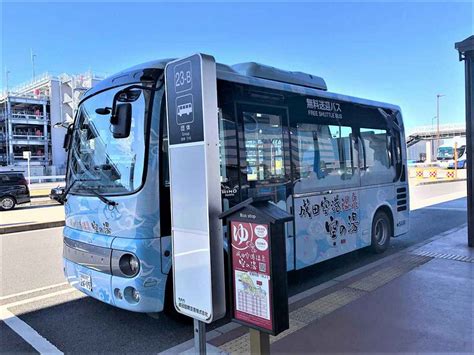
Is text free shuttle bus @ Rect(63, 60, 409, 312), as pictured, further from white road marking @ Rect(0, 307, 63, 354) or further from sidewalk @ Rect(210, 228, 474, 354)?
sidewalk @ Rect(210, 228, 474, 354)

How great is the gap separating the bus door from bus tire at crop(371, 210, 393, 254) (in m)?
2.61

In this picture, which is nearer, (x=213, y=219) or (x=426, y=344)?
(x=213, y=219)

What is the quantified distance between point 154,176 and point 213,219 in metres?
1.10

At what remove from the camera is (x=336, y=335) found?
3.70 metres

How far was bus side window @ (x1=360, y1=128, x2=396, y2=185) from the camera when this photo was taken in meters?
6.70

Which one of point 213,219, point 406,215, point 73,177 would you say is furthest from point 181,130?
point 406,215

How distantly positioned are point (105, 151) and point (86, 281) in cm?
139

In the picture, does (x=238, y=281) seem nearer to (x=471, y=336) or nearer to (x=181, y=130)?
(x=181, y=130)

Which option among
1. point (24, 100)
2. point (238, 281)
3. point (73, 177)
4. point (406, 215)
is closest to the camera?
point (238, 281)

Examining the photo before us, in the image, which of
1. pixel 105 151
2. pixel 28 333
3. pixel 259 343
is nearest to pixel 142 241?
pixel 105 151

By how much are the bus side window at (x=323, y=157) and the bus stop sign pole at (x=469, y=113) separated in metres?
2.32

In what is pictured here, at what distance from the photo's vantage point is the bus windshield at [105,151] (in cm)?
396

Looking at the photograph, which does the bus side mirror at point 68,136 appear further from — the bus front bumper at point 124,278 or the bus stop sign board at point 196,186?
the bus stop sign board at point 196,186

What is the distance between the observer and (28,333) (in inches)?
166
